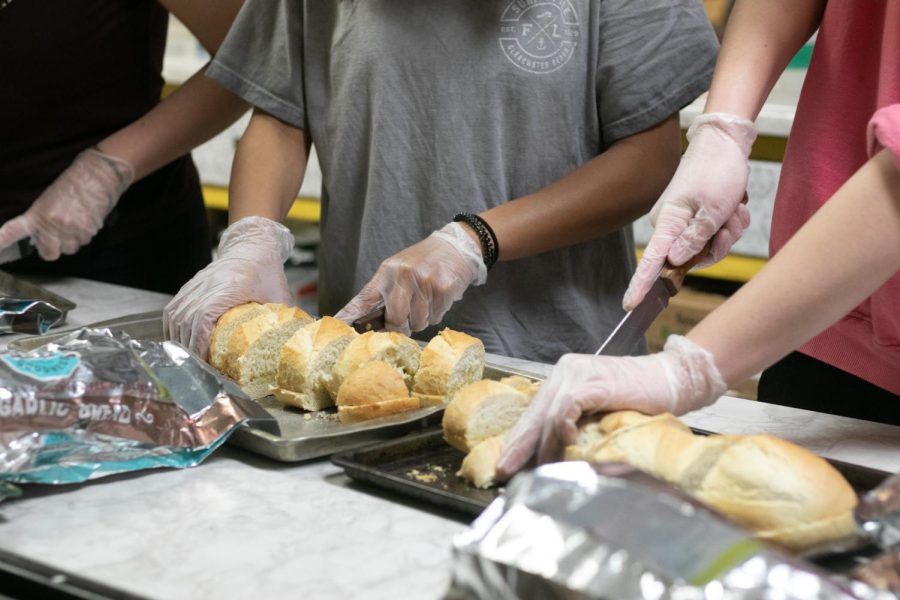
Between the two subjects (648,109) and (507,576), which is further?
(648,109)

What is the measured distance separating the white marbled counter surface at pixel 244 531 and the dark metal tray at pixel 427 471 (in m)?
0.02

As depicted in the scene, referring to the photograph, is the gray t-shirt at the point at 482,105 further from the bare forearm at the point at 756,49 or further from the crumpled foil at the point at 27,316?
the crumpled foil at the point at 27,316

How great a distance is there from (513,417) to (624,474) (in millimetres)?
386

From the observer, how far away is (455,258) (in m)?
1.95

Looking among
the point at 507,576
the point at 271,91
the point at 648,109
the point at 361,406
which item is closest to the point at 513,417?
the point at 361,406

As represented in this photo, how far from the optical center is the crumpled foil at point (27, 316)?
2121mm

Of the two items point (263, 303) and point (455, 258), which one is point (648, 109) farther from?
point (263, 303)

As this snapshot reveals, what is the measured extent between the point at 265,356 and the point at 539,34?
782 millimetres

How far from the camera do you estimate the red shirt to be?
5.25 ft

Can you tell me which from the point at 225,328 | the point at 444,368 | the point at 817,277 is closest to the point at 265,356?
the point at 225,328

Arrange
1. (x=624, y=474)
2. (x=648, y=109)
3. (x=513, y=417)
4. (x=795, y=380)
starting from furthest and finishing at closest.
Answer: (x=648, y=109) < (x=795, y=380) < (x=513, y=417) < (x=624, y=474)

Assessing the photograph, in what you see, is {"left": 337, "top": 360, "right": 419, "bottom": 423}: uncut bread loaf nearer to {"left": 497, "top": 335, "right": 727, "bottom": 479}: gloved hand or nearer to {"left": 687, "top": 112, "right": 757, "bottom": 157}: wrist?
{"left": 497, "top": 335, "right": 727, "bottom": 479}: gloved hand

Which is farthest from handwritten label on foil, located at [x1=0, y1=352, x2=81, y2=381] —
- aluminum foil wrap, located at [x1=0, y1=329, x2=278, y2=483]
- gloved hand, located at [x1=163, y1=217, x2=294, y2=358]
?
gloved hand, located at [x1=163, y1=217, x2=294, y2=358]

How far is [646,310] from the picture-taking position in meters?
1.71
